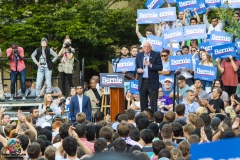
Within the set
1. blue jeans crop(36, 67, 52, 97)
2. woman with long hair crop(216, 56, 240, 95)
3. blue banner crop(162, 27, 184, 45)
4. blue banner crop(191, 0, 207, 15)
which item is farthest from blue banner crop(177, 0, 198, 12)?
blue jeans crop(36, 67, 52, 97)

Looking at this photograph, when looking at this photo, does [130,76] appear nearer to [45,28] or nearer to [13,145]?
[45,28]

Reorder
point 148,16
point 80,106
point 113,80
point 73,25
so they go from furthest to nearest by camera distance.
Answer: point 73,25 < point 148,16 < point 80,106 < point 113,80

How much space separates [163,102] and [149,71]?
165 centimetres

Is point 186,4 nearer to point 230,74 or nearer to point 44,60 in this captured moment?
point 230,74

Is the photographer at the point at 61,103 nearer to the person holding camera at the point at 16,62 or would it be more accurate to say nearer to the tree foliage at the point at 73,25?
the person holding camera at the point at 16,62

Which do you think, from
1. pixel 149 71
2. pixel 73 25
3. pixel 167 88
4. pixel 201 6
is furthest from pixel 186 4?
pixel 73 25

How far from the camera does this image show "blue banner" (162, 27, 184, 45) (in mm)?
21000

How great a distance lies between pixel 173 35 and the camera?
21109 mm

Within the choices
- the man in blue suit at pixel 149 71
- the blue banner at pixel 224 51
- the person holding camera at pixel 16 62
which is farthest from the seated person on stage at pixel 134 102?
the person holding camera at pixel 16 62

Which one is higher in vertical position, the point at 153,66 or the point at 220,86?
the point at 153,66

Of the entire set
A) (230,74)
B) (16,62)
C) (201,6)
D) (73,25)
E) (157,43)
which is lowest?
(230,74)

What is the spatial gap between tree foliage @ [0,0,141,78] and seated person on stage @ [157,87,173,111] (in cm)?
1038

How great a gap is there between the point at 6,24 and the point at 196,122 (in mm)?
17660

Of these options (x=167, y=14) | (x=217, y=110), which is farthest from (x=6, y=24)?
(x=217, y=110)
